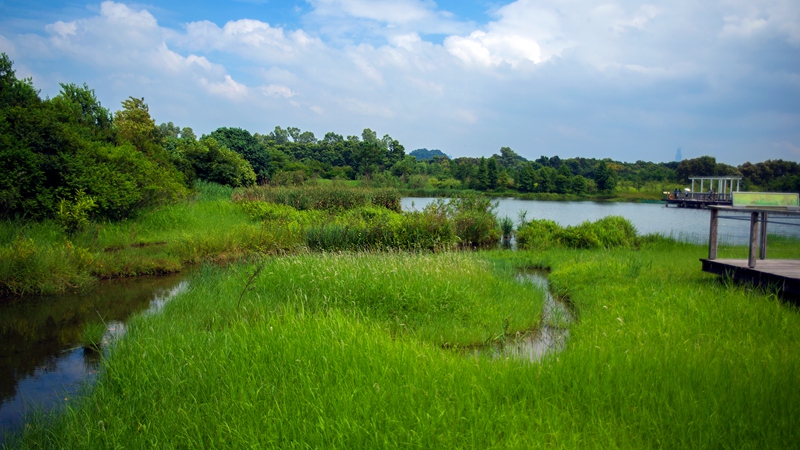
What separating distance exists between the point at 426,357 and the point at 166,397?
227cm

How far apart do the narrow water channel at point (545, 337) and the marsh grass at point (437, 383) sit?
0.82 ft

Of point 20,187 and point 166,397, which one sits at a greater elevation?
point 20,187

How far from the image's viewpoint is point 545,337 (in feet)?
21.5

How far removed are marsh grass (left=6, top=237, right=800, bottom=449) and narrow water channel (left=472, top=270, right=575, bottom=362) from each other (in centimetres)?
25

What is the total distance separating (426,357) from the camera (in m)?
4.44

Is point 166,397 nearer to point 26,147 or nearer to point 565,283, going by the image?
point 565,283

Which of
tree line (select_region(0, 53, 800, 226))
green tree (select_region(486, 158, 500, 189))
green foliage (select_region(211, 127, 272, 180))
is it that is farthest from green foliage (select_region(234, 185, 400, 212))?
green tree (select_region(486, 158, 500, 189))

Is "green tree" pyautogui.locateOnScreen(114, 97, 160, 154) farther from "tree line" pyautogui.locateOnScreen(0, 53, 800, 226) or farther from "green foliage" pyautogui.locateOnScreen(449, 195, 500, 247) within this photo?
"green foliage" pyautogui.locateOnScreen(449, 195, 500, 247)

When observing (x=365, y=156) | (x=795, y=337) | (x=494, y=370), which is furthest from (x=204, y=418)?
(x=365, y=156)

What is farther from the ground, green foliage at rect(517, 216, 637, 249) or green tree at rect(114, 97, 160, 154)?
green tree at rect(114, 97, 160, 154)

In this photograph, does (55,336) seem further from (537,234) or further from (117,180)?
(537,234)

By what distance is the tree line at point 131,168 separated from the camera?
39.0ft

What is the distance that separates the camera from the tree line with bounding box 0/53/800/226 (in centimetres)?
1188

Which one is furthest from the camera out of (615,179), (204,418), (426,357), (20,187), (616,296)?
(615,179)
